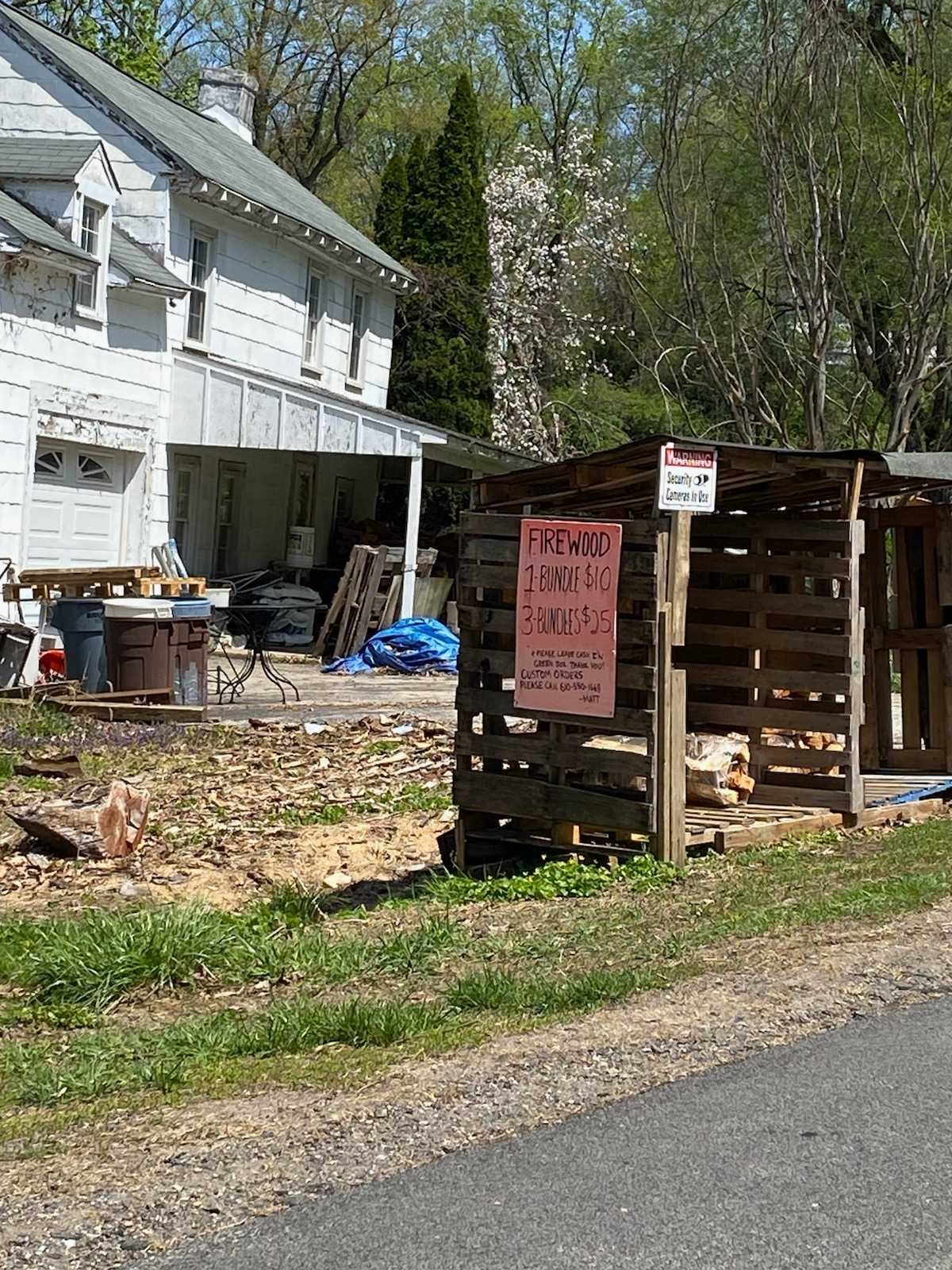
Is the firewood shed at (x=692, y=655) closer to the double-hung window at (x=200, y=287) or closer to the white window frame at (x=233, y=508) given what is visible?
the double-hung window at (x=200, y=287)

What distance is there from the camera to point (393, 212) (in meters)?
36.8

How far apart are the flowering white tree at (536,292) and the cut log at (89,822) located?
2778 cm

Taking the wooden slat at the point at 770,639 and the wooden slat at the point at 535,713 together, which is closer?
the wooden slat at the point at 535,713

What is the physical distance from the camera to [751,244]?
25.9m

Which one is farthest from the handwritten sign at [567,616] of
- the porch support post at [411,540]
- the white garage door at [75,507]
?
the porch support post at [411,540]

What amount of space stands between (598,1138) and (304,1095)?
44.2 inches

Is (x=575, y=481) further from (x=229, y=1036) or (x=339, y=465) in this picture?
(x=339, y=465)

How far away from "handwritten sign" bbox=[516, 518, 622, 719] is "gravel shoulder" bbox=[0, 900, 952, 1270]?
253 centimetres

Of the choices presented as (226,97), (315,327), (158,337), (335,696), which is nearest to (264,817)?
(335,696)

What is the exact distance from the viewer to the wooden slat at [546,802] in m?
9.52

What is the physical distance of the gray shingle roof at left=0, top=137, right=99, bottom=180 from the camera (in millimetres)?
20422

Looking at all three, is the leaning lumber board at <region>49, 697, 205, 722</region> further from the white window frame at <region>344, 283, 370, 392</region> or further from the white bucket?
the white window frame at <region>344, 283, 370, 392</region>

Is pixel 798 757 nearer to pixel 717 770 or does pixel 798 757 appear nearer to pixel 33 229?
→ pixel 717 770

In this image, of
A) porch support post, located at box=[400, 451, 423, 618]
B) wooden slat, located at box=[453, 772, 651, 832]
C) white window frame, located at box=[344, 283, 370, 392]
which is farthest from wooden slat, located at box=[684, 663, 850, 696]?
white window frame, located at box=[344, 283, 370, 392]
